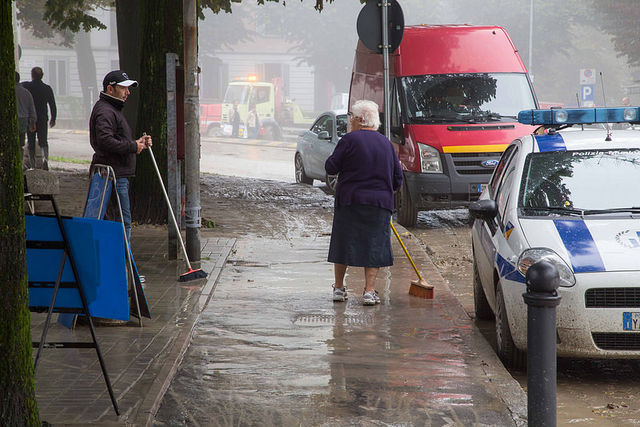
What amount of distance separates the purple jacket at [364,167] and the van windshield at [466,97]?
19.4 ft

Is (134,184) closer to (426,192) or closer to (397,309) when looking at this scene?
(426,192)

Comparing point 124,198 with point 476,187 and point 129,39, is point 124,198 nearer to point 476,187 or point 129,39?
point 476,187

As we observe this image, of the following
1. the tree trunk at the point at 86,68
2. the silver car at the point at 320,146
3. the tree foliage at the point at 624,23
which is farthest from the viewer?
the tree trunk at the point at 86,68

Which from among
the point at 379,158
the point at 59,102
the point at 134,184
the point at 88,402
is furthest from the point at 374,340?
the point at 59,102

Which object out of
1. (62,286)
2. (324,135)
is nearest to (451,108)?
(324,135)

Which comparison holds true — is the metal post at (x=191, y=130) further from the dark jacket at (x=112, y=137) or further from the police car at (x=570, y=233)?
the police car at (x=570, y=233)

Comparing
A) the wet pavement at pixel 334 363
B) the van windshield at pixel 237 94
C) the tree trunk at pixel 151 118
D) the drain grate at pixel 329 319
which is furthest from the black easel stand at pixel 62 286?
→ the van windshield at pixel 237 94

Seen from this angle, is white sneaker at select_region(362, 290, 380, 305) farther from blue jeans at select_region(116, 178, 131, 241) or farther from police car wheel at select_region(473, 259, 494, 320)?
blue jeans at select_region(116, 178, 131, 241)

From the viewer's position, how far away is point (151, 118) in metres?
12.2

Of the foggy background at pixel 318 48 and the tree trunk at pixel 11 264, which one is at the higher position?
the foggy background at pixel 318 48

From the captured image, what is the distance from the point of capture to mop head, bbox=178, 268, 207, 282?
28.9 ft

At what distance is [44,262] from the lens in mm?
5262

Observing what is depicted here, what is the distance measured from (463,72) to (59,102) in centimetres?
4573

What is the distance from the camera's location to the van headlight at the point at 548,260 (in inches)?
231
